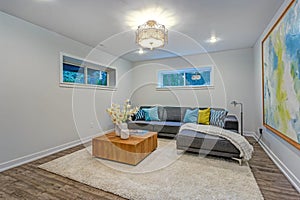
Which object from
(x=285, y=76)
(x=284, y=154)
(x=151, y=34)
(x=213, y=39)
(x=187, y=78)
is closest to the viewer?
(x=285, y=76)

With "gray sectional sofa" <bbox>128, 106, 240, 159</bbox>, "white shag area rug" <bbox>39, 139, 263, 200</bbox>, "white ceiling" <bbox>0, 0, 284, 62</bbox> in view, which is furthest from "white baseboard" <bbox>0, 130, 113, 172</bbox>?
"white ceiling" <bbox>0, 0, 284, 62</bbox>

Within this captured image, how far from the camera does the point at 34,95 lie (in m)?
2.90

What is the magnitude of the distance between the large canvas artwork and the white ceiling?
1.39 ft

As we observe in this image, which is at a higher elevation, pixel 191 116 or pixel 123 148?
pixel 191 116

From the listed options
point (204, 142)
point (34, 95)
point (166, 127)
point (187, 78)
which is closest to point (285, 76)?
point (204, 142)

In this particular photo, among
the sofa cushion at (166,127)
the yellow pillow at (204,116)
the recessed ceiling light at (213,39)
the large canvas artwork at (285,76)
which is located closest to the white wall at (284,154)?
the large canvas artwork at (285,76)

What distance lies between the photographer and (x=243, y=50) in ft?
14.4

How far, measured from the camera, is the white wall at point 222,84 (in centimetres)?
436

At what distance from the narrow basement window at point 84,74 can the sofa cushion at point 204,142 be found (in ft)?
8.74

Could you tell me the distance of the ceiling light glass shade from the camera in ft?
8.49

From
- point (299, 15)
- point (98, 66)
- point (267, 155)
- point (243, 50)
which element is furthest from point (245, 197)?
point (98, 66)

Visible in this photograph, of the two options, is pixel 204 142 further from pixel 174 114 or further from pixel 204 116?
pixel 174 114

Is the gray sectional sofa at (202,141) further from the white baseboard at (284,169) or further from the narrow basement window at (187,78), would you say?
the narrow basement window at (187,78)

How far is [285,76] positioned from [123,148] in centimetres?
254
